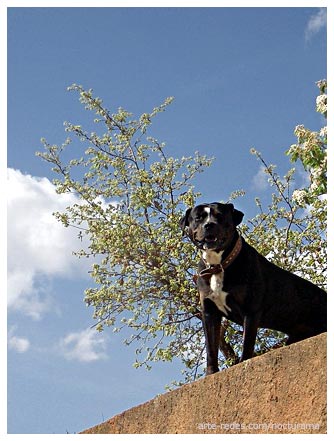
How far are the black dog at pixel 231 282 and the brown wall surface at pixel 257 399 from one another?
0.50m

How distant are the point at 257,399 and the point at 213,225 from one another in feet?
5.26

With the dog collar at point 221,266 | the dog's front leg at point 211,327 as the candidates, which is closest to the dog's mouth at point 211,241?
the dog collar at point 221,266

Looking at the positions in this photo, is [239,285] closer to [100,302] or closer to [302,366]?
[302,366]

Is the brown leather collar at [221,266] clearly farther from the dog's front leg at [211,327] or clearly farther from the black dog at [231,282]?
the dog's front leg at [211,327]

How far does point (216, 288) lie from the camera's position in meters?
6.35

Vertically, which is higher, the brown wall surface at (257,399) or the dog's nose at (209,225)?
the dog's nose at (209,225)

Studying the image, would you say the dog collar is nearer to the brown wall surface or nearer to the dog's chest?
the dog's chest

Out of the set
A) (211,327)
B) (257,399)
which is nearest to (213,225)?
(211,327)

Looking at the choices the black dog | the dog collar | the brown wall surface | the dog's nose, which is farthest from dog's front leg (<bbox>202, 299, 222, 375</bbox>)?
the dog's nose

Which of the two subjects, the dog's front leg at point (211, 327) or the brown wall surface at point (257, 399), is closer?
the brown wall surface at point (257, 399)

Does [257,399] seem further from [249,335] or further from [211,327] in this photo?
[211,327]

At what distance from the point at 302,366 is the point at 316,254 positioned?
10.3 meters

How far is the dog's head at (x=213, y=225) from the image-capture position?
20.9ft
